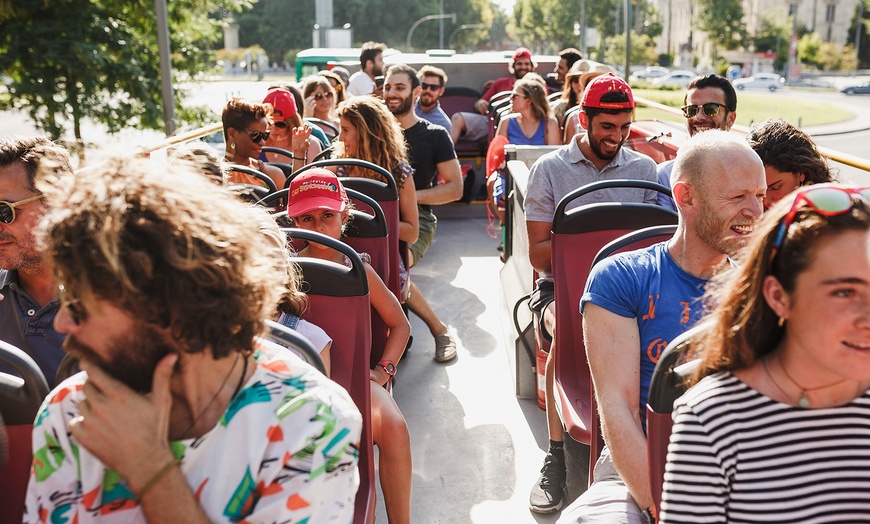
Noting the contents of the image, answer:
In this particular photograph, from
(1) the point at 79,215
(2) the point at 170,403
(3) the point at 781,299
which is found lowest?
(2) the point at 170,403

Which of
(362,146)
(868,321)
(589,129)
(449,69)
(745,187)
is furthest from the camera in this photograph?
(449,69)

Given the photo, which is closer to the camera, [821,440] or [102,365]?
[102,365]

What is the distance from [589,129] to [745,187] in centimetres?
164

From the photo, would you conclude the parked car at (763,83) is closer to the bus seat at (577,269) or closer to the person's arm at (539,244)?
the person's arm at (539,244)

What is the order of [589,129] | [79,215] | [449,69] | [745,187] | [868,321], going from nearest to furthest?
[79,215] → [868,321] → [745,187] → [589,129] → [449,69]

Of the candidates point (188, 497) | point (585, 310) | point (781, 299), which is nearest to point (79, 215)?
point (188, 497)

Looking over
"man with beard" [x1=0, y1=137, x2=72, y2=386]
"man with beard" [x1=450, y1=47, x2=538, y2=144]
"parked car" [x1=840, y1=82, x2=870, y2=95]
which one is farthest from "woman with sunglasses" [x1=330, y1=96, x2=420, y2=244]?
"parked car" [x1=840, y1=82, x2=870, y2=95]

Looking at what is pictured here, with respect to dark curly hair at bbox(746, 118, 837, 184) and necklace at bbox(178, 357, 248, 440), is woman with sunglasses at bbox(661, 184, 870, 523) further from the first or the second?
dark curly hair at bbox(746, 118, 837, 184)

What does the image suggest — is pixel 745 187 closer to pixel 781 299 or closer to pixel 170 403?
pixel 781 299

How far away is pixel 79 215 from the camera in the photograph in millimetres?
1170

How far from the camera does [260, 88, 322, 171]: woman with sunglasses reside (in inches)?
208

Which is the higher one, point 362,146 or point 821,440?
point 362,146

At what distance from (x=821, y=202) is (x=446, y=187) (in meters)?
4.15

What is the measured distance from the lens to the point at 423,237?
16.9 ft
